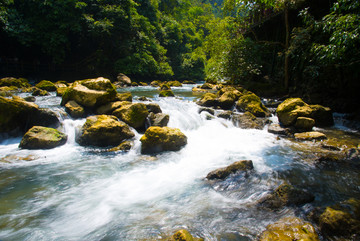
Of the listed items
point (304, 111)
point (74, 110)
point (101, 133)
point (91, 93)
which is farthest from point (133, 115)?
point (304, 111)

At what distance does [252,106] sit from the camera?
9.01m

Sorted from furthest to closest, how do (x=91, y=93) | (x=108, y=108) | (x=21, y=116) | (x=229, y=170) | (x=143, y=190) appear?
1. (x=108, y=108)
2. (x=91, y=93)
3. (x=21, y=116)
4. (x=229, y=170)
5. (x=143, y=190)

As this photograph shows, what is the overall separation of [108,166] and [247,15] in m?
11.1

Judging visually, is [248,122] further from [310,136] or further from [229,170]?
[229,170]

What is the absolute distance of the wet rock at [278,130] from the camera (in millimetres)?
6887

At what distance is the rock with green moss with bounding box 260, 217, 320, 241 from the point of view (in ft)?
7.12

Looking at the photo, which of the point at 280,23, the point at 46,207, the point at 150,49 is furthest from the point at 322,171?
the point at 150,49

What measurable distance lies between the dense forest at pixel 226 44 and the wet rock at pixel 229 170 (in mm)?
3523

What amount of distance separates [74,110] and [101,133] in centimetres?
205

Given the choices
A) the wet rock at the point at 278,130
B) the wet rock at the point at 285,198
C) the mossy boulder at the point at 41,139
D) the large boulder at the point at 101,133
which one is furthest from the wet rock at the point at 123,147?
the wet rock at the point at 278,130

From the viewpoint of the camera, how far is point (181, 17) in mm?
48656

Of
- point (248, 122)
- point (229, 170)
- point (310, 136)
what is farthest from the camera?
point (248, 122)

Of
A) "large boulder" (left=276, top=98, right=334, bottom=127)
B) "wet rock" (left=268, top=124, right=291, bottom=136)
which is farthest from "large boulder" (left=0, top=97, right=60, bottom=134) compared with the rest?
"large boulder" (left=276, top=98, right=334, bottom=127)

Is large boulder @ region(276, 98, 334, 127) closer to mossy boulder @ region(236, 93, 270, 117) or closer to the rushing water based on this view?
mossy boulder @ region(236, 93, 270, 117)
